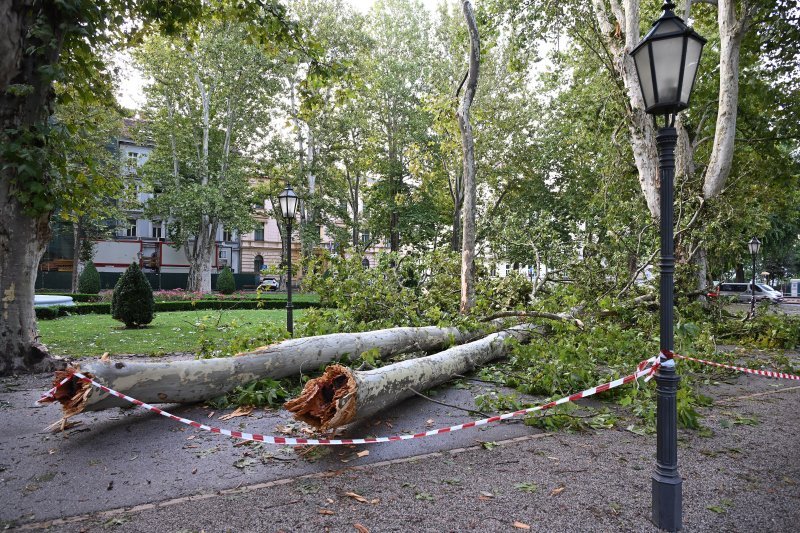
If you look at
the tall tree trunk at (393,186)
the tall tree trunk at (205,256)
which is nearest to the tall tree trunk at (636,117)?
the tall tree trunk at (393,186)

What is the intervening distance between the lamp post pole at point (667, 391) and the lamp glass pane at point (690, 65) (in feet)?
0.69

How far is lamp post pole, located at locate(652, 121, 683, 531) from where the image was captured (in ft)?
9.24

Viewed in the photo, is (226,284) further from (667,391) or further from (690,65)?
(690,65)

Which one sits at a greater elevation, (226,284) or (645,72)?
(645,72)

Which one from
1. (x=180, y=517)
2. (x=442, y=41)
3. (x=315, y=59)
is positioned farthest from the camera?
(x=442, y=41)

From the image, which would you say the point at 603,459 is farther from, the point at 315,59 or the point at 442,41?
the point at 442,41

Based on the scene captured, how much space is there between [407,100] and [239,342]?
21.6m

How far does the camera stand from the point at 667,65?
286 centimetres

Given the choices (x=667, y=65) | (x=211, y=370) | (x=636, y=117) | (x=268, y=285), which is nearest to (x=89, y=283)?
(x=268, y=285)

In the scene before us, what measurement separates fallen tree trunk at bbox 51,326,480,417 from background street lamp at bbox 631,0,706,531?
386 cm

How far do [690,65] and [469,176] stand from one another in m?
7.07

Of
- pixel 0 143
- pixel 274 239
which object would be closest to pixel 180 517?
pixel 0 143

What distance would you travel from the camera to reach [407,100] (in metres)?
25.6

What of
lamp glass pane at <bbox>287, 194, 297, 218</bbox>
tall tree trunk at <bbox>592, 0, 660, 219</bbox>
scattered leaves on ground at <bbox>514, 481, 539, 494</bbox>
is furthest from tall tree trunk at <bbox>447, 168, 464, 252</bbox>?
scattered leaves on ground at <bbox>514, 481, 539, 494</bbox>
